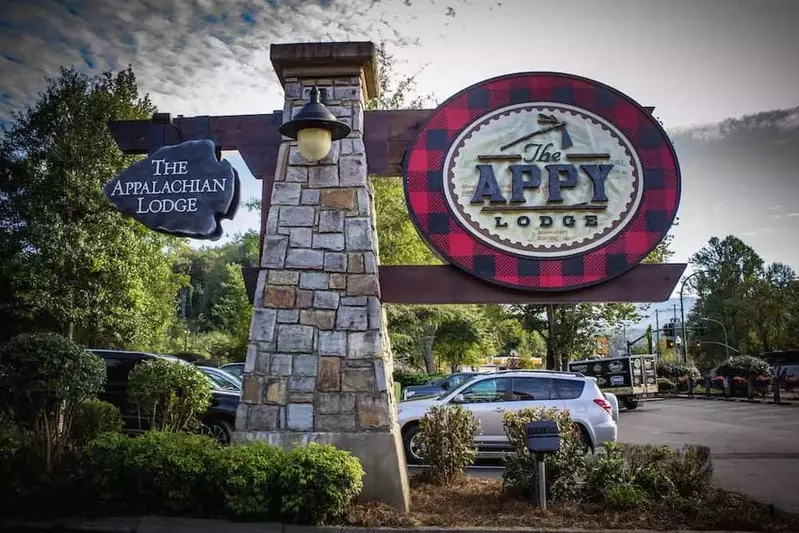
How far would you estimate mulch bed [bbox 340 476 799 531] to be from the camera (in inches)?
216

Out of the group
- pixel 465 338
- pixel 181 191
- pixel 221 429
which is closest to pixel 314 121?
pixel 181 191

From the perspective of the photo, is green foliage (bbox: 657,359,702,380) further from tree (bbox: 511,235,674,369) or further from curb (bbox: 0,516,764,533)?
curb (bbox: 0,516,764,533)

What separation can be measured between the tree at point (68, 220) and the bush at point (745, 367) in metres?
25.0

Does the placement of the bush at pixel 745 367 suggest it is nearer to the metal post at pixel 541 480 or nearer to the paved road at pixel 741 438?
the paved road at pixel 741 438

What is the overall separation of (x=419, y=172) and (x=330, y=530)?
3.67 metres

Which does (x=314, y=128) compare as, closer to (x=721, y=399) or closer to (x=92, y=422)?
(x=92, y=422)

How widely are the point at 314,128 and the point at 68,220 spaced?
48.0ft

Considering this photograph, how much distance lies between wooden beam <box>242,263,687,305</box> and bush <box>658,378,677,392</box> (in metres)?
31.4

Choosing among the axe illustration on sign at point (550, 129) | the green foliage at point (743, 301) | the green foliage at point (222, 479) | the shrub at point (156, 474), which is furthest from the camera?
the green foliage at point (743, 301)

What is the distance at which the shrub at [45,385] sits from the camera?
253 inches

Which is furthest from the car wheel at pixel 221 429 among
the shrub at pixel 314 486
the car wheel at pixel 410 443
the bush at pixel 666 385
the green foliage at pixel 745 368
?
the bush at pixel 666 385

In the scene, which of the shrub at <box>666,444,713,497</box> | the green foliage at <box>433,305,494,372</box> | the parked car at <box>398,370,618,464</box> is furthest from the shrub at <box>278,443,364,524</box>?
the green foliage at <box>433,305,494,372</box>

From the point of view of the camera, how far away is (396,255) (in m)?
20.3

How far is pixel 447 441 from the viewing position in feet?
23.9
